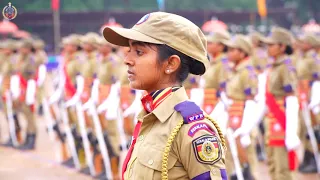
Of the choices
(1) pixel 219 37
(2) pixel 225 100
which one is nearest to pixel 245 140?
(2) pixel 225 100

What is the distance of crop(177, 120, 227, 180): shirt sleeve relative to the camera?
7.55ft

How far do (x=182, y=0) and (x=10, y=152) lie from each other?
16185mm

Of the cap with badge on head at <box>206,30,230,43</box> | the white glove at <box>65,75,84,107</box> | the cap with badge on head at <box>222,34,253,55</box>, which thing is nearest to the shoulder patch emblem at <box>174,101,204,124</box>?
the cap with badge on head at <box>222,34,253,55</box>

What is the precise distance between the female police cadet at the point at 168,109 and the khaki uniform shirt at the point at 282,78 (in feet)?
13.7

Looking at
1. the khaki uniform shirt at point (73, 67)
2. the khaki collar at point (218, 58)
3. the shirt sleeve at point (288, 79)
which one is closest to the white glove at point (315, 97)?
the khaki collar at point (218, 58)

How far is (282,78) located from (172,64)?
14.2 feet

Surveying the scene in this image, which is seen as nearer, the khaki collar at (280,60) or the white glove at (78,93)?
the khaki collar at (280,60)

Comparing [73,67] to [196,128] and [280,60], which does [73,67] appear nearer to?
[280,60]

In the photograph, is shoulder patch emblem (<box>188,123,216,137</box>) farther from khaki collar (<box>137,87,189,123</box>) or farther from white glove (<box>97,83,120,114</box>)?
white glove (<box>97,83,120,114</box>)

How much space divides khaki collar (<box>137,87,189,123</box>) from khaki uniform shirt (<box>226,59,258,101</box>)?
193 inches

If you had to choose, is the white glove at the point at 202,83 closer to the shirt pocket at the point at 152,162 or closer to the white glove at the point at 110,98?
the white glove at the point at 110,98

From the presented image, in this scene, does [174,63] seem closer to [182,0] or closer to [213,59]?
[213,59]

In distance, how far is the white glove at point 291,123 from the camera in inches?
250

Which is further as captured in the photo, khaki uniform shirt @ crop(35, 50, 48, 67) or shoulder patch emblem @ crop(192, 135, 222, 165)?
khaki uniform shirt @ crop(35, 50, 48, 67)
